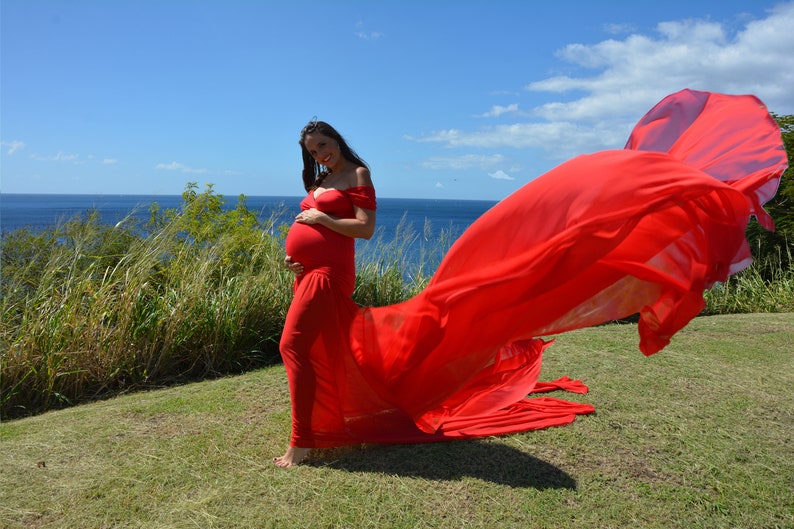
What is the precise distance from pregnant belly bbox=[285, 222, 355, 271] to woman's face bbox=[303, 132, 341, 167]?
428mm

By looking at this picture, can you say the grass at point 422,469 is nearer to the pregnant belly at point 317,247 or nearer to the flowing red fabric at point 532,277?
the flowing red fabric at point 532,277

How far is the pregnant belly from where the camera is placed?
3.71 metres

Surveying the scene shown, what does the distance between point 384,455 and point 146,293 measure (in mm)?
3551

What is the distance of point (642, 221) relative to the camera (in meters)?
3.13

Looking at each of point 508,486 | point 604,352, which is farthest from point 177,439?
point 604,352

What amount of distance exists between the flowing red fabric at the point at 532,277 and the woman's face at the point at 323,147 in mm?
259

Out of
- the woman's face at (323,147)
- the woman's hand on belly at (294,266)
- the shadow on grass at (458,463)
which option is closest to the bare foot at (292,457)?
the shadow on grass at (458,463)

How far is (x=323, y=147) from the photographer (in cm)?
378

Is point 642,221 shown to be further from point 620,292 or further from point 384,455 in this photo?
point 384,455

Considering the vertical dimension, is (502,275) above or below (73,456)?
above

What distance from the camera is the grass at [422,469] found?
315 cm

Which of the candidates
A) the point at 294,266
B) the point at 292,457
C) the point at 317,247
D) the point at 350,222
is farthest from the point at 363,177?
the point at 292,457

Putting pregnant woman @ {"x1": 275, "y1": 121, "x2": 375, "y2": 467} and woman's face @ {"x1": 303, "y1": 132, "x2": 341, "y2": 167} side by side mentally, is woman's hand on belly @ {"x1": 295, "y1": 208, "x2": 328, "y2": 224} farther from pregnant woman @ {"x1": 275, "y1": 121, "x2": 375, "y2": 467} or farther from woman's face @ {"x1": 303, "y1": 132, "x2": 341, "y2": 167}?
woman's face @ {"x1": 303, "y1": 132, "x2": 341, "y2": 167}

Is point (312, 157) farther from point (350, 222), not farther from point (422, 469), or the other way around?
point (422, 469)
